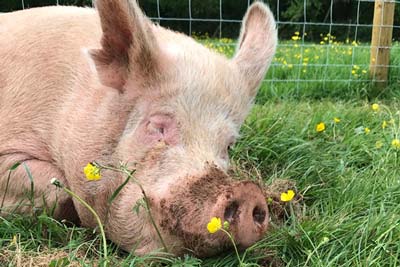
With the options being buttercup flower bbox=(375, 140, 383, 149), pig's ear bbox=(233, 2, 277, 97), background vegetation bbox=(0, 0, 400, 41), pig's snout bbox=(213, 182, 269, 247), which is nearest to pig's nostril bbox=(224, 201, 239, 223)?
pig's snout bbox=(213, 182, 269, 247)

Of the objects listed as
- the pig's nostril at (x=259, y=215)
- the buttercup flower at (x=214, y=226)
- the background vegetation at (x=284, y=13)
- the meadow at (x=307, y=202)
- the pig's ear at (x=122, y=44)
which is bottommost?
the background vegetation at (x=284, y=13)

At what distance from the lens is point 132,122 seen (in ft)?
7.52

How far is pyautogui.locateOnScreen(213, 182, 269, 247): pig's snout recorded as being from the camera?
1899mm

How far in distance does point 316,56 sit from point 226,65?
194 inches

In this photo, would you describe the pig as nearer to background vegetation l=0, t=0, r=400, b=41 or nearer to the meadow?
the meadow

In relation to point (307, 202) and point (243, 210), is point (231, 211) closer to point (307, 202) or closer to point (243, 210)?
point (243, 210)

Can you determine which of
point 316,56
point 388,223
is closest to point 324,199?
point 388,223

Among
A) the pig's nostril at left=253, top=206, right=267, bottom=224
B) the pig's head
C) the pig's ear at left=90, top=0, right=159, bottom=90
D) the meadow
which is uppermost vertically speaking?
the pig's ear at left=90, top=0, right=159, bottom=90

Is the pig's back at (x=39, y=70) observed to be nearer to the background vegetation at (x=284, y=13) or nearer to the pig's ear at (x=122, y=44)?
the pig's ear at (x=122, y=44)

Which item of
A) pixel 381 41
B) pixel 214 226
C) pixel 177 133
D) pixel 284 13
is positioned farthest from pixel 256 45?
pixel 284 13

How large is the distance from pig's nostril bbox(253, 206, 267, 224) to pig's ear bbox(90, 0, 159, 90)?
69cm

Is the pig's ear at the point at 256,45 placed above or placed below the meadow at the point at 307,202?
above

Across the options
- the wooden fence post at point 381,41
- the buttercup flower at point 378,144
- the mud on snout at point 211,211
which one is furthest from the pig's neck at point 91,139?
the wooden fence post at point 381,41

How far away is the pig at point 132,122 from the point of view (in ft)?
6.55
